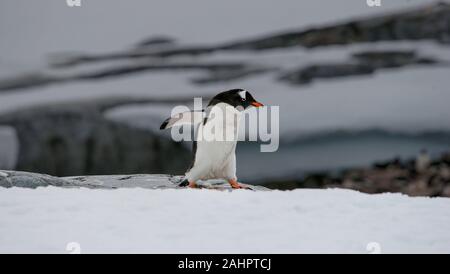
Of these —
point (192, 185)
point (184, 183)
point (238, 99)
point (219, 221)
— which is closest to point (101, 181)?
point (184, 183)

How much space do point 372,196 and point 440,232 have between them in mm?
735

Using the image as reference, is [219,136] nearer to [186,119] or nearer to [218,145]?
[218,145]

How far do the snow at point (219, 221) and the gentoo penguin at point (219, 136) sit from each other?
969 mm

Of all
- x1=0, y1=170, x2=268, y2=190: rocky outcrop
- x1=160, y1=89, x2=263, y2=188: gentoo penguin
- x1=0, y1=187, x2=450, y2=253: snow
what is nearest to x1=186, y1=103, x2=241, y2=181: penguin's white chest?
x1=160, y1=89, x2=263, y2=188: gentoo penguin

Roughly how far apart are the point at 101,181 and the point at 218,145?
1.09 meters

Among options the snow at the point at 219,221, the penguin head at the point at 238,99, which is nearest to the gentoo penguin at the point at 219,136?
the penguin head at the point at 238,99

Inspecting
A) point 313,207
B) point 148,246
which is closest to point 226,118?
point 313,207

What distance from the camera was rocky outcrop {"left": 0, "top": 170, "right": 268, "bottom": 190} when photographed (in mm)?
3799

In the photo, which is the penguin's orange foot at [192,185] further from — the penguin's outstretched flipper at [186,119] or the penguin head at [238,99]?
the penguin head at [238,99]

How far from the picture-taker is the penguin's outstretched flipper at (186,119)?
177 inches

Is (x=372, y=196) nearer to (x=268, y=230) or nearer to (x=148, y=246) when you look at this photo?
(x=268, y=230)

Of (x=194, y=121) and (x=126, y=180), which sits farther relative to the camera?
(x=126, y=180)

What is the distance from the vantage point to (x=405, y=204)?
321 cm

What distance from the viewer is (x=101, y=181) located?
4797mm
